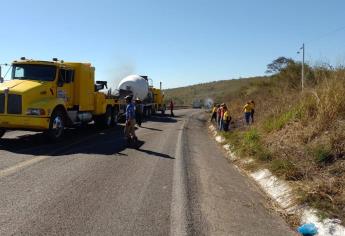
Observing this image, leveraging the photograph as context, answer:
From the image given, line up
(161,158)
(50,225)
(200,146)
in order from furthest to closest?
(200,146)
(161,158)
(50,225)

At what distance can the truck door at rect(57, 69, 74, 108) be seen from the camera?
59.0 ft

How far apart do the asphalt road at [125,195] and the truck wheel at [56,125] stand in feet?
5.65

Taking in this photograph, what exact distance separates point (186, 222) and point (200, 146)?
11.3 m

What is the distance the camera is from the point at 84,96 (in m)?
20.1

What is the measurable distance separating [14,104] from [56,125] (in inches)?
64.8

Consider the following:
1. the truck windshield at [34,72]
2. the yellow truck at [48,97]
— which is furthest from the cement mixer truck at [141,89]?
the truck windshield at [34,72]

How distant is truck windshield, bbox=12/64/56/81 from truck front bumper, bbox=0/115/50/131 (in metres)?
2.10

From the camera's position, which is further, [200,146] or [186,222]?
[200,146]

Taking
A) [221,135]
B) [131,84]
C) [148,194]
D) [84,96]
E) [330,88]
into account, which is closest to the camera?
[148,194]

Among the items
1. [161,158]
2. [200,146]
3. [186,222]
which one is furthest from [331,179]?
[200,146]

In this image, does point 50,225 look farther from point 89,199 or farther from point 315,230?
point 315,230

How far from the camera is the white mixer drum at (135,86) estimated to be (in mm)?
35062

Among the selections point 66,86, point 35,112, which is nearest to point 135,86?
point 66,86

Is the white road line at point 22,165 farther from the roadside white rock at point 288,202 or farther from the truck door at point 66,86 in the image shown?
the roadside white rock at point 288,202
